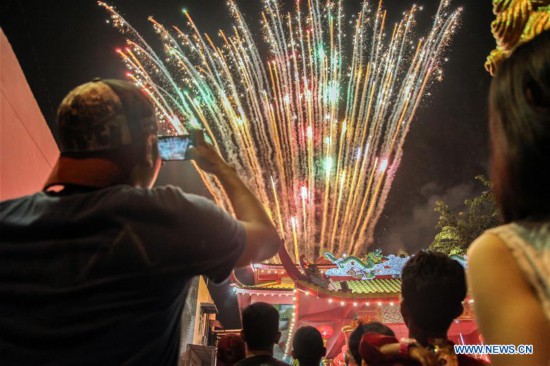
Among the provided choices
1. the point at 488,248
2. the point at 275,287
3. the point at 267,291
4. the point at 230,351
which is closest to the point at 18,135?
the point at 230,351

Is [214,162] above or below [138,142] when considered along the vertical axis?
below

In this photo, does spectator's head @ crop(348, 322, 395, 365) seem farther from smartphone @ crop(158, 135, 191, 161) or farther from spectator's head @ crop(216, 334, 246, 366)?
smartphone @ crop(158, 135, 191, 161)

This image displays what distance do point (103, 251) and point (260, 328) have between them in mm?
2509

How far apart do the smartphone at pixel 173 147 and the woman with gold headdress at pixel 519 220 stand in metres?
1.21

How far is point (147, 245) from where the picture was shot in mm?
1183

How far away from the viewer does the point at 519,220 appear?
3.72 feet

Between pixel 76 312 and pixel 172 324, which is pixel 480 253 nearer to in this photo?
pixel 172 324

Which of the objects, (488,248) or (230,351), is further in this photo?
(230,351)

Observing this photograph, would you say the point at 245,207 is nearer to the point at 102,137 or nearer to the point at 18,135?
the point at 102,137

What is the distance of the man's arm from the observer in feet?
4.52

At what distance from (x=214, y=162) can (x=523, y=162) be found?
114cm

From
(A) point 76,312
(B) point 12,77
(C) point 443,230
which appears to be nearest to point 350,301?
Answer: (B) point 12,77

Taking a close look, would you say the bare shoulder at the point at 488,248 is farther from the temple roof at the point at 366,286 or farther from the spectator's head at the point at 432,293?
the temple roof at the point at 366,286

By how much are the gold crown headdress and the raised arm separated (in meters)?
1.85
